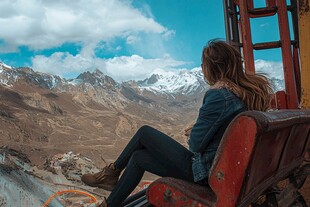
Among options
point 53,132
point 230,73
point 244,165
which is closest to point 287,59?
point 230,73

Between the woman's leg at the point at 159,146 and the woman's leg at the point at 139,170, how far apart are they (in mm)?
16

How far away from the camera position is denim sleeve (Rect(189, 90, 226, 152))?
2076 mm

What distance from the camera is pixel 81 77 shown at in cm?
15538

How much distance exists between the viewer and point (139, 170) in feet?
7.95

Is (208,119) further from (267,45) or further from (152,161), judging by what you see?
(267,45)

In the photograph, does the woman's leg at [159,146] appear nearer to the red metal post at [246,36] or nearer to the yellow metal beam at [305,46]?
the yellow metal beam at [305,46]

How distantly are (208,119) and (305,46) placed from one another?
2.20m

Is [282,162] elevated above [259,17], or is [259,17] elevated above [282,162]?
[259,17]

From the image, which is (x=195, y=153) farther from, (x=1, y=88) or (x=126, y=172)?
(x=1, y=88)

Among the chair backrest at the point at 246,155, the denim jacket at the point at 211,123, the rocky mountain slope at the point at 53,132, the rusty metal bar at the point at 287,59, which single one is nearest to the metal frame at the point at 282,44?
the rusty metal bar at the point at 287,59

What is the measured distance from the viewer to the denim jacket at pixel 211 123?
2080 mm

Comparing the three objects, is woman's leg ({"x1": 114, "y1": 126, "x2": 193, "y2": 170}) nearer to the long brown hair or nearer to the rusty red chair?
the rusty red chair

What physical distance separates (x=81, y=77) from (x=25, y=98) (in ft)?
282

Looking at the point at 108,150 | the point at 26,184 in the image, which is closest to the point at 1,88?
the point at 108,150
